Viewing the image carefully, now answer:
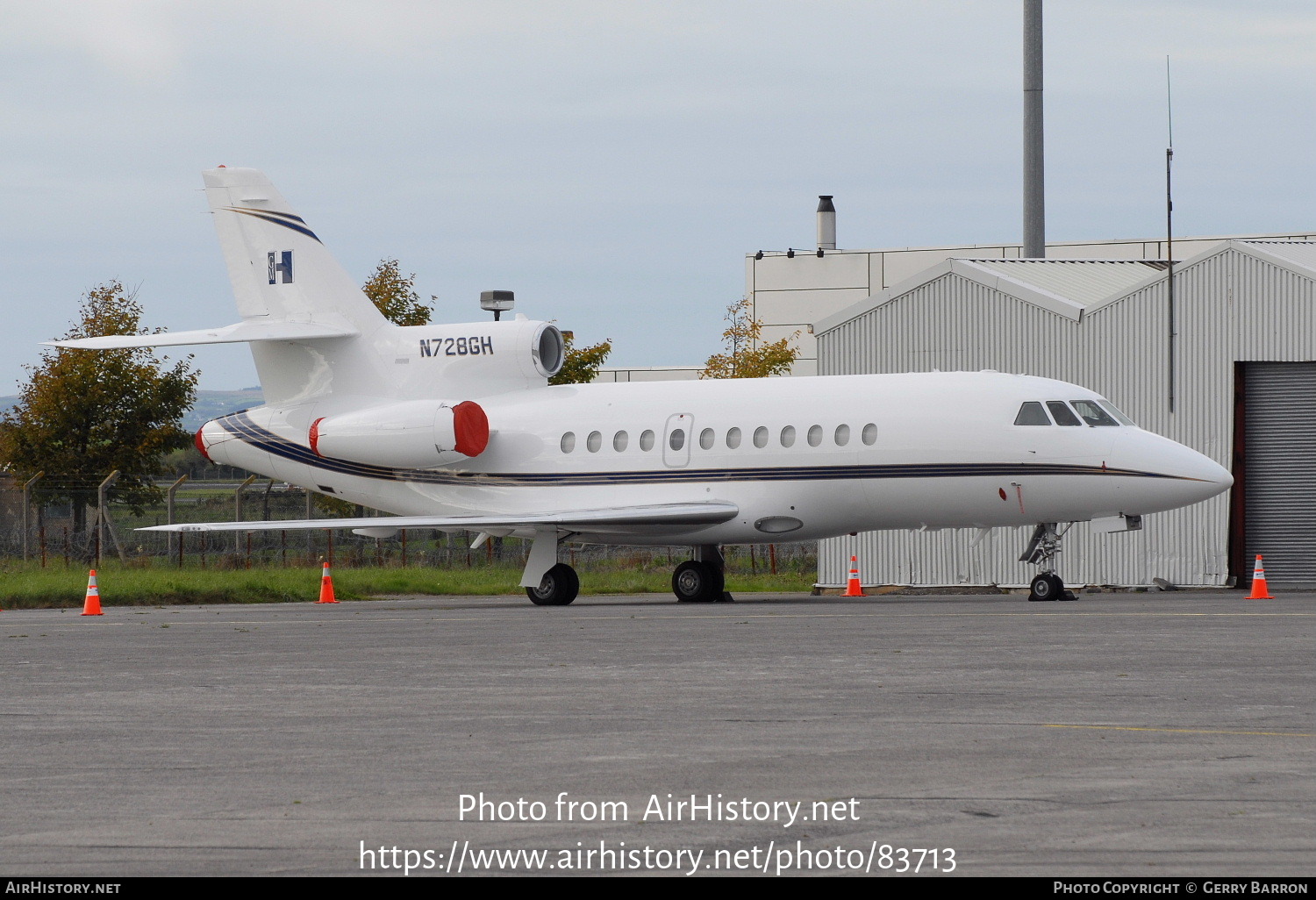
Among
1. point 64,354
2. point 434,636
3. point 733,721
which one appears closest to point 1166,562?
point 434,636

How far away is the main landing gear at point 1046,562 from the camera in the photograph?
24109 millimetres

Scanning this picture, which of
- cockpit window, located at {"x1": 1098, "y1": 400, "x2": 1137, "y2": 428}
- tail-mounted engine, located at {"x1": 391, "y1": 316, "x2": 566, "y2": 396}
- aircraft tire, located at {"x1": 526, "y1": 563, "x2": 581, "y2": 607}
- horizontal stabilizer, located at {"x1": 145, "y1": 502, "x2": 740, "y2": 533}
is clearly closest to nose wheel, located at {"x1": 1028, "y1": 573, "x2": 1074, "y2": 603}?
cockpit window, located at {"x1": 1098, "y1": 400, "x2": 1137, "y2": 428}

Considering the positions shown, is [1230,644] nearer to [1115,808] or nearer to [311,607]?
[1115,808]

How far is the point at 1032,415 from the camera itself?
23.8 meters

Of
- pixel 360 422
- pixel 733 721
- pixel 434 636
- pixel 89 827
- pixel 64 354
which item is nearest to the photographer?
pixel 89 827

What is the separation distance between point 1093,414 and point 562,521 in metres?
7.78

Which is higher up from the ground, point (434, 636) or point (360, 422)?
point (360, 422)

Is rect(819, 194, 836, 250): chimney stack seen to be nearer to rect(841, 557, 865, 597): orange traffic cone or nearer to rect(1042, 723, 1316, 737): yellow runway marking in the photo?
rect(841, 557, 865, 597): orange traffic cone

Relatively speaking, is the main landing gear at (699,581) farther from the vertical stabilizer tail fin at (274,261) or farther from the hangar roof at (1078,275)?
the hangar roof at (1078,275)

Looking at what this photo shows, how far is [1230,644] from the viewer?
14.9 metres

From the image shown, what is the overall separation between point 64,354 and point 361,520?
20464 mm

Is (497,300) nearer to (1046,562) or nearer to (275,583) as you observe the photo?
(275,583)

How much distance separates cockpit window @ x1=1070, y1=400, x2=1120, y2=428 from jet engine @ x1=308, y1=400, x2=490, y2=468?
932 centimetres

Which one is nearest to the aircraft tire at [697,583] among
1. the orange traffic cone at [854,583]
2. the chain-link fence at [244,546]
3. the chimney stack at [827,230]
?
the orange traffic cone at [854,583]
